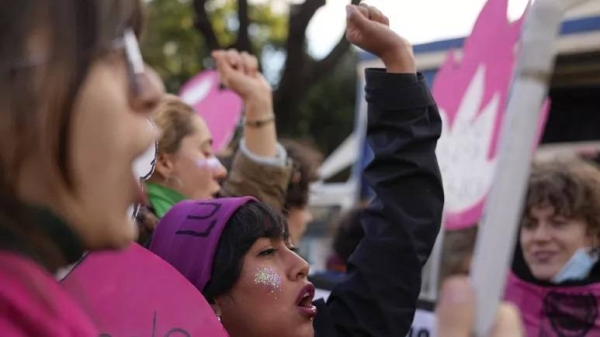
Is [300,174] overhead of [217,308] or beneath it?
beneath

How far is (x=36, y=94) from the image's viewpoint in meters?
0.75

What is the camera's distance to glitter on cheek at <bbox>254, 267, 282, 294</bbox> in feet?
5.80

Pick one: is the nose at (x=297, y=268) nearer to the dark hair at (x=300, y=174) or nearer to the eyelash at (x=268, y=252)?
the eyelash at (x=268, y=252)

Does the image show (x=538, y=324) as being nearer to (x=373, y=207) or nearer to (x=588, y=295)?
(x=588, y=295)

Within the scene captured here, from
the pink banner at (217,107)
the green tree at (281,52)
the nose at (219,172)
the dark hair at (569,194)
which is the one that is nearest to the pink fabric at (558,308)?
the dark hair at (569,194)

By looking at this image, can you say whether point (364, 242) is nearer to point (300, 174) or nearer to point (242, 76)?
point (242, 76)

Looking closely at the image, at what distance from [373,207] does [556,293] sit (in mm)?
1077

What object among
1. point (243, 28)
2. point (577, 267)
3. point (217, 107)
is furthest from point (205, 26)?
point (577, 267)

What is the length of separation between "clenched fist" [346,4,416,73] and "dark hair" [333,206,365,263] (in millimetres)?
2017

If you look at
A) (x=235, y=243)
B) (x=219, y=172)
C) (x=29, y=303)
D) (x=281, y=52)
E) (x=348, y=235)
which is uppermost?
(x=29, y=303)

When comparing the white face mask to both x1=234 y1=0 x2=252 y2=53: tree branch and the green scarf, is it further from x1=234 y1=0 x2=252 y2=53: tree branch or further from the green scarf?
x1=234 y1=0 x2=252 y2=53: tree branch

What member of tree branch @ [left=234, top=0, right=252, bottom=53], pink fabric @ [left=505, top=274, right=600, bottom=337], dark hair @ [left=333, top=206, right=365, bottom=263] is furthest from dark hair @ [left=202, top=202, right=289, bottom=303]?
tree branch @ [left=234, top=0, right=252, bottom=53]

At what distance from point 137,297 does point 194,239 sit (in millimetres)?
339

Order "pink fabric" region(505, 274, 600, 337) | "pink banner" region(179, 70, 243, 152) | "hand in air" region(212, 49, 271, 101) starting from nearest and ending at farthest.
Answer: "pink fabric" region(505, 274, 600, 337)
"hand in air" region(212, 49, 271, 101)
"pink banner" region(179, 70, 243, 152)
